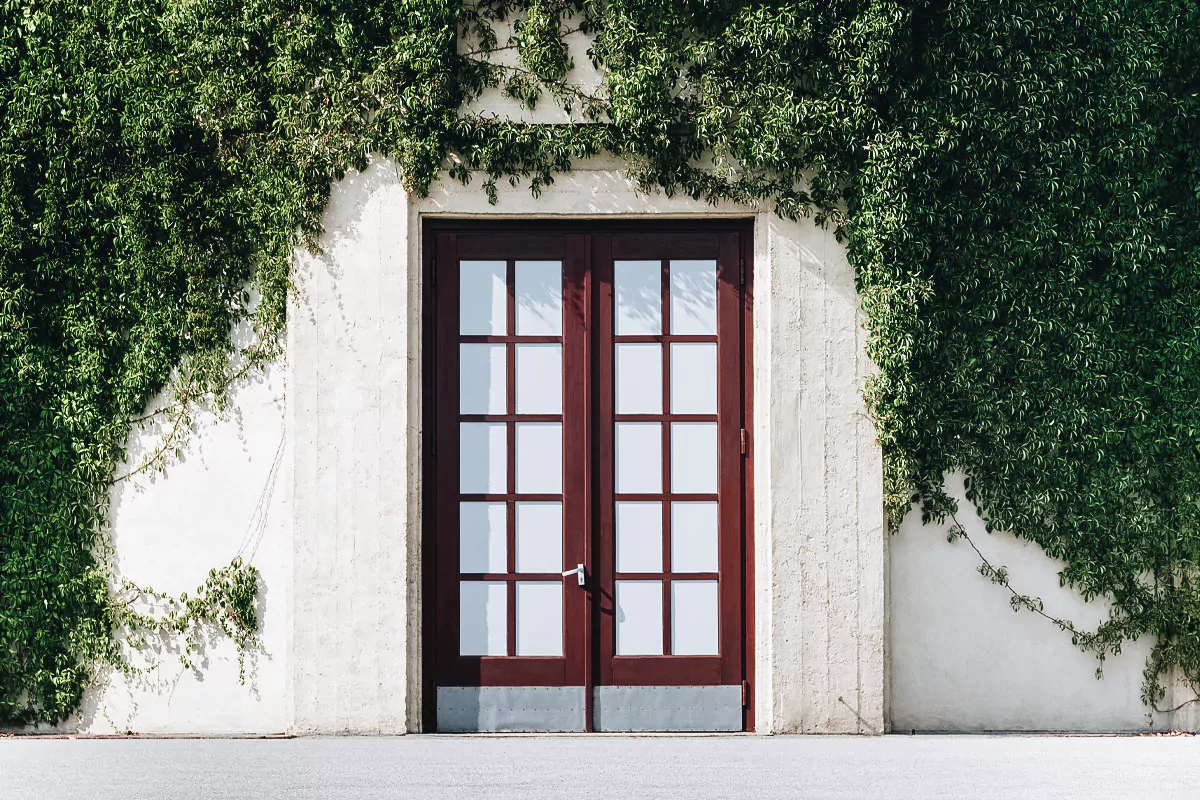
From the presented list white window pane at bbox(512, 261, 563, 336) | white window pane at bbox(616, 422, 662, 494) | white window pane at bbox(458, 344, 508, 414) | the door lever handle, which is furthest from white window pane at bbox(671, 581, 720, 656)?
white window pane at bbox(512, 261, 563, 336)

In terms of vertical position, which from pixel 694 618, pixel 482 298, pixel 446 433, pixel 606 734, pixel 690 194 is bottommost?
pixel 606 734

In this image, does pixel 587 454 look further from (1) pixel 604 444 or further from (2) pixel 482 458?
(2) pixel 482 458

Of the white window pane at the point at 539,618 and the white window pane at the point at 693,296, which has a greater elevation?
the white window pane at the point at 693,296

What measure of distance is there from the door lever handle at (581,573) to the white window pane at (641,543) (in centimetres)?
21

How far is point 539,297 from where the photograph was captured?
6797mm

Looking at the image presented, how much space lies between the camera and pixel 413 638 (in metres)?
6.52

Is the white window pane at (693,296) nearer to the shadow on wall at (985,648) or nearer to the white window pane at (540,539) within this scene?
the white window pane at (540,539)

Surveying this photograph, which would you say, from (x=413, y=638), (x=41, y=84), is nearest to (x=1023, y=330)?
(x=413, y=638)

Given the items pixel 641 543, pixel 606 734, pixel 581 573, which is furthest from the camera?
pixel 641 543

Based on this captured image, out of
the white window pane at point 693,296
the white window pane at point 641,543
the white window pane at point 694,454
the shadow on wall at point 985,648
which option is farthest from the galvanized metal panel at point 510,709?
the white window pane at point 693,296

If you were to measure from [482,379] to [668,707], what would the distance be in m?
2.26

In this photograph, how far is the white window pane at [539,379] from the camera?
6793mm

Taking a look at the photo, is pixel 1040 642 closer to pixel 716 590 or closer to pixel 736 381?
pixel 716 590

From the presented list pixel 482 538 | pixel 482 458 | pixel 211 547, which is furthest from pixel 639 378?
pixel 211 547
